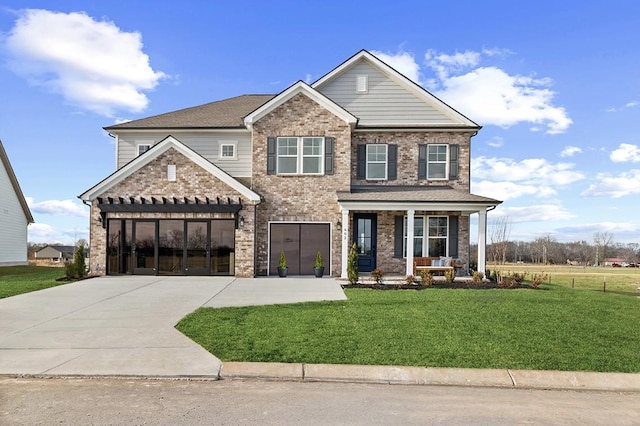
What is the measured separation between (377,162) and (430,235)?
4.03m

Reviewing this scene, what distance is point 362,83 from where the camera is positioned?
20750 millimetres

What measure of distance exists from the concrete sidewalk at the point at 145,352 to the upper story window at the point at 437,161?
9245mm

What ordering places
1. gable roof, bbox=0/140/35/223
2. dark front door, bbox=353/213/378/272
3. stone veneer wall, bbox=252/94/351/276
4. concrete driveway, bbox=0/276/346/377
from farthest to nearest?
gable roof, bbox=0/140/35/223 < dark front door, bbox=353/213/378/272 < stone veneer wall, bbox=252/94/351/276 < concrete driveway, bbox=0/276/346/377

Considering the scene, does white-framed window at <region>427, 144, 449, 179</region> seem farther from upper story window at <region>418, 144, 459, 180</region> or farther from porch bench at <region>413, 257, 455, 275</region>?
porch bench at <region>413, 257, 455, 275</region>

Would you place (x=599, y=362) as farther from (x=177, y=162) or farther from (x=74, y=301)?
(x=177, y=162)

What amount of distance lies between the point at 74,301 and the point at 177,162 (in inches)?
285

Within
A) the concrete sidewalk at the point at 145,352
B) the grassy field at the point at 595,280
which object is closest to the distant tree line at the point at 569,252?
the grassy field at the point at 595,280

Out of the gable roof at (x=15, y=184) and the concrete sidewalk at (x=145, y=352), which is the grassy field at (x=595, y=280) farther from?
the gable roof at (x=15, y=184)

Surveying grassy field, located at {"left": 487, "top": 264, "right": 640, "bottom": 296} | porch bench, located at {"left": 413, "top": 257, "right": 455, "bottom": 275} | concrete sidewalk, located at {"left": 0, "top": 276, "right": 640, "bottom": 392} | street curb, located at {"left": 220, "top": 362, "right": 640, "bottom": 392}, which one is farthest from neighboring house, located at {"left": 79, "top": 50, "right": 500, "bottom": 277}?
street curb, located at {"left": 220, "top": 362, "right": 640, "bottom": 392}

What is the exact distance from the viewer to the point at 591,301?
12.8m

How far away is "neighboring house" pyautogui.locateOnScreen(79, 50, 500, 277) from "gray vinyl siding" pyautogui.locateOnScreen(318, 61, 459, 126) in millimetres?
52

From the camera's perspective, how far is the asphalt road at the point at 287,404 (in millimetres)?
5141

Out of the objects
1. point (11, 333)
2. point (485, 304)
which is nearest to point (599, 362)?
point (485, 304)

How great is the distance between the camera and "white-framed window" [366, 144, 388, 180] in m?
19.9
